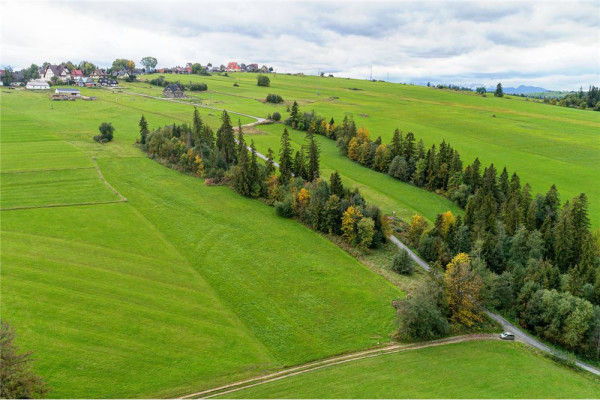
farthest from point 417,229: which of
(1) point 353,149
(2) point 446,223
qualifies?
(1) point 353,149

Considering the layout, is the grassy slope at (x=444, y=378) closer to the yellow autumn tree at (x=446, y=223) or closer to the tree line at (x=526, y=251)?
the tree line at (x=526, y=251)

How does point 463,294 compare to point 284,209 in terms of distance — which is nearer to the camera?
point 463,294

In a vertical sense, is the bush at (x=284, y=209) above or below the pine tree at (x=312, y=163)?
below

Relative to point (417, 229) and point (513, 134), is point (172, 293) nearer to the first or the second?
point (417, 229)

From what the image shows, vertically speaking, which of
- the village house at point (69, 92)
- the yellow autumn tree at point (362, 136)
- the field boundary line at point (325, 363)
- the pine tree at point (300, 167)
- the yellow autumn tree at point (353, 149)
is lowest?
the field boundary line at point (325, 363)

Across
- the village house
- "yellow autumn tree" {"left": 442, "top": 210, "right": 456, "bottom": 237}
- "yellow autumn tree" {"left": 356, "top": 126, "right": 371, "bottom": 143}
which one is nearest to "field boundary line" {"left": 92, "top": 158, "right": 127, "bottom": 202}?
"yellow autumn tree" {"left": 442, "top": 210, "right": 456, "bottom": 237}

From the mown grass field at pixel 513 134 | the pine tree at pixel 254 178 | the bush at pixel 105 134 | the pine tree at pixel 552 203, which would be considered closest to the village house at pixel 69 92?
the mown grass field at pixel 513 134

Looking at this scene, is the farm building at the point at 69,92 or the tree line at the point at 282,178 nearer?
the tree line at the point at 282,178
